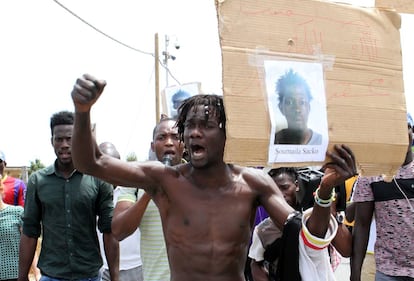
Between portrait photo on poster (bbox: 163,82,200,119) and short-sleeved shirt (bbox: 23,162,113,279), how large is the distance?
5.84 feet

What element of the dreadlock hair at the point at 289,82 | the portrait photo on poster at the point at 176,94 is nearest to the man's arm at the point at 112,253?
the portrait photo on poster at the point at 176,94

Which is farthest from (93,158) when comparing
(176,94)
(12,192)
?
(12,192)

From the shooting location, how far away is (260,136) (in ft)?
7.24

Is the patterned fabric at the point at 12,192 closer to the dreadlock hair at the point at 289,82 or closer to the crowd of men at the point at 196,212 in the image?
the crowd of men at the point at 196,212

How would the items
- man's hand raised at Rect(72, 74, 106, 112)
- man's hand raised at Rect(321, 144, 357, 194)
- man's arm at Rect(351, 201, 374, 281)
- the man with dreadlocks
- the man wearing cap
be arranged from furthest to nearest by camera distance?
the man wearing cap → man's arm at Rect(351, 201, 374, 281) → the man with dreadlocks → man's hand raised at Rect(321, 144, 357, 194) → man's hand raised at Rect(72, 74, 106, 112)

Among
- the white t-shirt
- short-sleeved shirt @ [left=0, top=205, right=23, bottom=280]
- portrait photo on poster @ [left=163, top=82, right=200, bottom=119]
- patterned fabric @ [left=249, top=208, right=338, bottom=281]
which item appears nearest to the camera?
patterned fabric @ [left=249, top=208, right=338, bottom=281]

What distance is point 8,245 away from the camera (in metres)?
4.79

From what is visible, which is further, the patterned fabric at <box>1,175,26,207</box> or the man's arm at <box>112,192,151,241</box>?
the patterned fabric at <box>1,175,26,207</box>

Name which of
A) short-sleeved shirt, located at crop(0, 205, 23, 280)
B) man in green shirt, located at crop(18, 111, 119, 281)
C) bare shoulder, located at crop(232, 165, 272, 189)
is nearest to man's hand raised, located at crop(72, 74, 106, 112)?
bare shoulder, located at crop(232, 165, 272, 189)

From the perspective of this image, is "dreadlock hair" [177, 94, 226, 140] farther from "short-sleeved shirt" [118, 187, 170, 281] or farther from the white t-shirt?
the white t-shirt

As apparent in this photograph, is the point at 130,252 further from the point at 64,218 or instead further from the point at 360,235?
the point at 360,235

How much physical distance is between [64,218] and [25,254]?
0.46 metres

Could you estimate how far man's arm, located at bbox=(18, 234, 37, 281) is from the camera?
4.00 meters

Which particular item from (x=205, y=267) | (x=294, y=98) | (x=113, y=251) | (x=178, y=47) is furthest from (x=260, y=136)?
(x=178, y=47)
